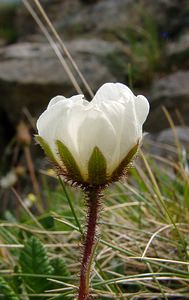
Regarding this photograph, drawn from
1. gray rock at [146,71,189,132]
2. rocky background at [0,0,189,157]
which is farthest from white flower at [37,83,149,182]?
rocky background at [0,0,189,157]

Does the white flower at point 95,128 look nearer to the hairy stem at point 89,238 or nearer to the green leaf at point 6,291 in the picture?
the hairy stem at point 89,238

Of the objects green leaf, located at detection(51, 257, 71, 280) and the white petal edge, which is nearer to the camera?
the white petal edge

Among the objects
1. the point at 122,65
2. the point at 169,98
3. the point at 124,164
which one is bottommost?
the point at 124,164

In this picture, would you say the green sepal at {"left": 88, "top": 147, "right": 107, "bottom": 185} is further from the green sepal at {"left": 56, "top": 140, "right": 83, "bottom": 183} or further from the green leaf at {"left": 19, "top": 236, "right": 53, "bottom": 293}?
the green leaf at {"left": 19, "top": 236, "right": 53, "bottom": 293}

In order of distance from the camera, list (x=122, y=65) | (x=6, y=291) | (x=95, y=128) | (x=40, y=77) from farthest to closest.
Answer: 1. (x=122, y=65)
2. (x=40, y=77)
3. (x=6, y=291)
4. (x=95, y=128)

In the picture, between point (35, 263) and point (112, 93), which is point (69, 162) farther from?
point (35, 263)

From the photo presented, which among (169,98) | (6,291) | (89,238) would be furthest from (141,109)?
(169,98)

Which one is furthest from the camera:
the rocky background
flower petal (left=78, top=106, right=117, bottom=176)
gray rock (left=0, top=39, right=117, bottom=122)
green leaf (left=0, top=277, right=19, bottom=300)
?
gray rock (left=0, top=39, right=117, bottom=122)

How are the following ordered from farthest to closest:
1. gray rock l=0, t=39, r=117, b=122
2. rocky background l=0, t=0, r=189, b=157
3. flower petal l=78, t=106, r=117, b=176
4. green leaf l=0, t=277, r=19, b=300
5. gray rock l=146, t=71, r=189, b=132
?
gray rock l=0, t=39, r=117, b=122 < rocky background l=0, t=0, r=189, b=157 < gray rock l=146, t=71, r=189, b=132 < green leaf l=0, t=277, r=19, b=300 < flower petal l=78, t=106, r=117, b=176
